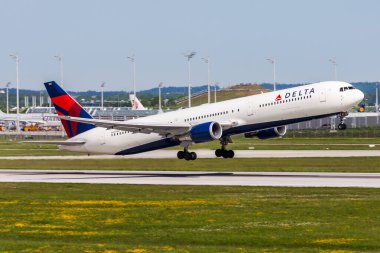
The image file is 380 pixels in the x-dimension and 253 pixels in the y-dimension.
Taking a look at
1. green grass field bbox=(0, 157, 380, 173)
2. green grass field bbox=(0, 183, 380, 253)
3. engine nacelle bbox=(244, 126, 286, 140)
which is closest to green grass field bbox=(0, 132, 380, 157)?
green grass field bbox=(0, 157, 380, 173)

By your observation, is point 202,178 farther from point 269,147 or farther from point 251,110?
point 269,147

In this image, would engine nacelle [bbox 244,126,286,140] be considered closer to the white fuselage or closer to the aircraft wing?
the white fuselage

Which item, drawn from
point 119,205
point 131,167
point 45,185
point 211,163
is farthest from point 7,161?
point 119,205

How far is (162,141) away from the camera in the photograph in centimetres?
7081

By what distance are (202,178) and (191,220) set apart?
25.3 meters

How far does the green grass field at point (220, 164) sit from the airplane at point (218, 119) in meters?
3.40

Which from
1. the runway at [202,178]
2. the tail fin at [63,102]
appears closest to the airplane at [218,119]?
the tail fin at [63,102]

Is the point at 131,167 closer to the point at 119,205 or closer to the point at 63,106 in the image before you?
the point at 63,106

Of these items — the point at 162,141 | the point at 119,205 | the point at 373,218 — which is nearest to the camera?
the point at 373,218

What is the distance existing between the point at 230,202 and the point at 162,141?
28.2m

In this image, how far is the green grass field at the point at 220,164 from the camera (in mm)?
71875

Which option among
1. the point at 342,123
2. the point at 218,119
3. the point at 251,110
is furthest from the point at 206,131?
the point at 342,123

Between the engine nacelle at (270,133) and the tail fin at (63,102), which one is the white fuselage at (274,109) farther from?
the tail fin at (63,102)

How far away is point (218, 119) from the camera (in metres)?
67.1
